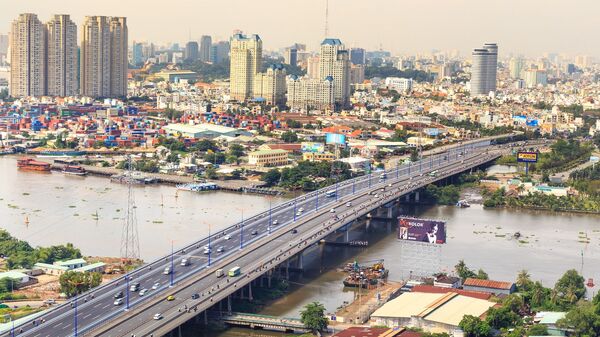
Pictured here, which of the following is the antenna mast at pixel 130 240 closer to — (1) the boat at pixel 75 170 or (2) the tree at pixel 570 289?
(2) the tree at pixel 570 289

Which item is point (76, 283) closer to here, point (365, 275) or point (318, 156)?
point (365, 275)

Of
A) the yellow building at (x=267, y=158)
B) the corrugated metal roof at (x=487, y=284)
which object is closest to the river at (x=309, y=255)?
the corrugated metal roof at (x=487, y=284)

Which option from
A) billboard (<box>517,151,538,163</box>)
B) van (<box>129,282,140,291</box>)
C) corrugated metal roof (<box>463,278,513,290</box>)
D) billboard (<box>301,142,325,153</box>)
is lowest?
corrugated metal roof (<box>463,278,513,290</box>)

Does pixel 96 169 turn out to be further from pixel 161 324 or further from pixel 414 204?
pixel 161 324

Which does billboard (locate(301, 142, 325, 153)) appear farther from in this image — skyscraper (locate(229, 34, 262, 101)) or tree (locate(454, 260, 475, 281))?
skyscraper (locate(229, 34, 262, 101))

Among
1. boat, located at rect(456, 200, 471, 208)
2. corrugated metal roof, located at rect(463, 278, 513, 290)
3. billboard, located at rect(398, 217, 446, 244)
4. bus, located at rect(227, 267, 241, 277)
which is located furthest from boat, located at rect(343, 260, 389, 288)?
boat, located at rect(456, 200, 471, 208)

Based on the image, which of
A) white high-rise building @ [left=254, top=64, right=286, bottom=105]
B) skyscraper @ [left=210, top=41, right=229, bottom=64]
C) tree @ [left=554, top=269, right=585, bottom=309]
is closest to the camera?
tree @ [left=554, top=269, right=585, bottom=309]

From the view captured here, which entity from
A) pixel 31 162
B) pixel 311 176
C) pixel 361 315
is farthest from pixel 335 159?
pixel 361 315
